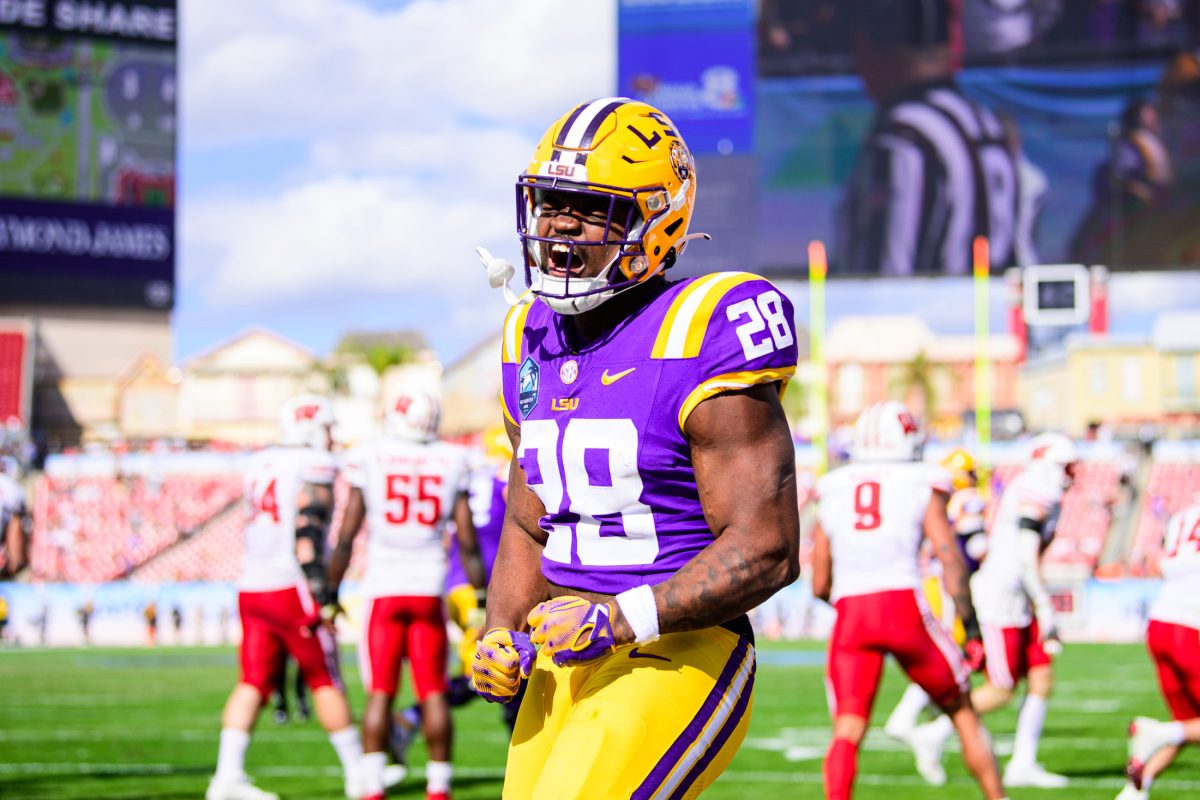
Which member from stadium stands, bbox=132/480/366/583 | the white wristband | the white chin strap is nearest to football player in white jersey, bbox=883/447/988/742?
the white chin strap

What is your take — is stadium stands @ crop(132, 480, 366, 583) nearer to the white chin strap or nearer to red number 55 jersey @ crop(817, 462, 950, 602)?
red number 55 jersey @ crop(817, 462, 950, 602)

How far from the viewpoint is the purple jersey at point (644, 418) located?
3270 mm

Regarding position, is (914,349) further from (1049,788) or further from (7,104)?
(1049,788)

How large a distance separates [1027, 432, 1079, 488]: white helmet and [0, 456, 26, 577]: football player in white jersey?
5.64m

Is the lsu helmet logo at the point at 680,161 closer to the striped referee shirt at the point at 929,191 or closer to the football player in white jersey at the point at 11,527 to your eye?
the football player in white jersey at the point at 11,527

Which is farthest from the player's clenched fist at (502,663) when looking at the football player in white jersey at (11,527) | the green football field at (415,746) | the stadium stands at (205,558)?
the stadium stands at (205,558)

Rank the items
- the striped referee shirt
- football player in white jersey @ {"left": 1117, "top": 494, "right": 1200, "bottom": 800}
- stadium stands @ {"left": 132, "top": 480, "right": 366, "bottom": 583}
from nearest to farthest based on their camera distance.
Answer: football player in white jersey @ {"left": 1117, "top": 494, "right": 1200, "bottom": 800}, the striped referee shirt, stadium stands @ {"left": 132, "top": 480, "right": 366, "bottom": 583}

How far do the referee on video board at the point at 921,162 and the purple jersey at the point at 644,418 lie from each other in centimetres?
2587

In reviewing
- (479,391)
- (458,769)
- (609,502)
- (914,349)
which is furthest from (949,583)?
(914,349)

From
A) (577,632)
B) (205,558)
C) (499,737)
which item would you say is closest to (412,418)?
(499,737)

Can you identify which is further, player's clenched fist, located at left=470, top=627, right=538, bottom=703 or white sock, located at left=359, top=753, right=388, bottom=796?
white sock, located at left=359, top=753, right=388, bottom=796

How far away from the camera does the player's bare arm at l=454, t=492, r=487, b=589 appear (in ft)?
27.9

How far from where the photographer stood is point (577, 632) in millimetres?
3072

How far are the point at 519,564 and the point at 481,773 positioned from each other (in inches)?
255
